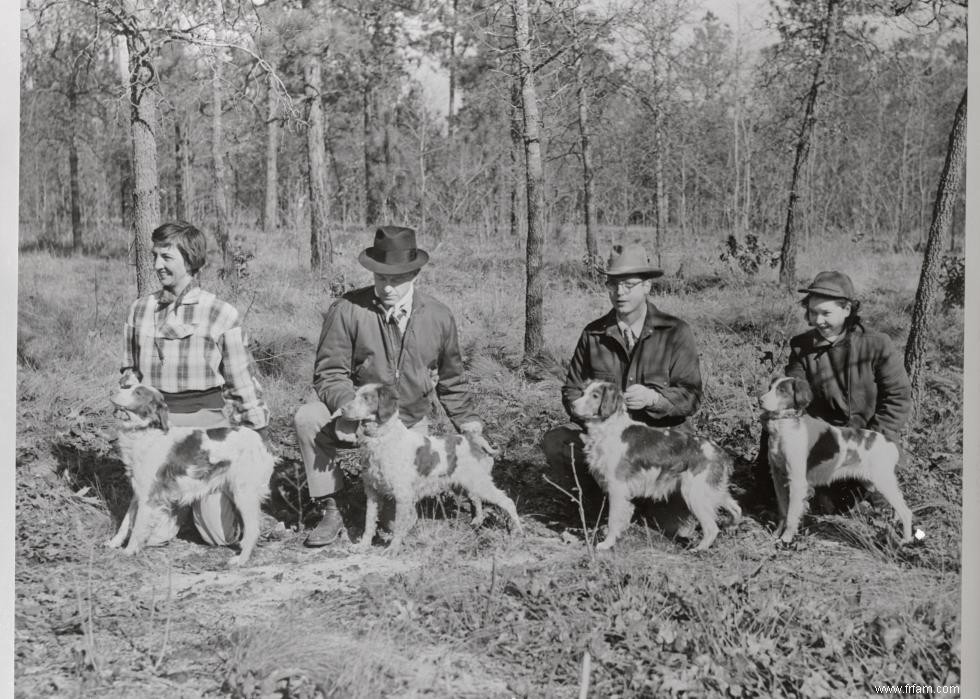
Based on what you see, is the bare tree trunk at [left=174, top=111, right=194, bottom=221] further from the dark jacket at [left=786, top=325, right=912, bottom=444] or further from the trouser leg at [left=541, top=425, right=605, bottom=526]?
the dark jacket at [left=786, top=325, right=912, bottom=444]

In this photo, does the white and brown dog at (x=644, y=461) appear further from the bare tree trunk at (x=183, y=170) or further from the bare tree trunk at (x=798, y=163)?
the bare tree trunk at (x=183, y=170)

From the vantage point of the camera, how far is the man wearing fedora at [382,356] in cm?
410

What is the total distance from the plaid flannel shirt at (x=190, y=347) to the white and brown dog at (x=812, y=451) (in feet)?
8.28

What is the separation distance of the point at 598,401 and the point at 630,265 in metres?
0.70

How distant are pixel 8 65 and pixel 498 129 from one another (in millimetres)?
5622

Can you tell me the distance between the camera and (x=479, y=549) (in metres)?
3.97

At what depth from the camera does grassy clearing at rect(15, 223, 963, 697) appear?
3.11m

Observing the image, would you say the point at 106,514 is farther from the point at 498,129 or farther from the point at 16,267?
the point at 498,129

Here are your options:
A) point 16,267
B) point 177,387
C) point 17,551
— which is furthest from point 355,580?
point 16,267

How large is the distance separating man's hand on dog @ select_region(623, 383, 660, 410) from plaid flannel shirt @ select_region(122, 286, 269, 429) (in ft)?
5.98

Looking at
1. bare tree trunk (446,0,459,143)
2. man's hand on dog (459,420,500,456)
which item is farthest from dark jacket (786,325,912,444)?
bare tree trunk (446,0,459,143)

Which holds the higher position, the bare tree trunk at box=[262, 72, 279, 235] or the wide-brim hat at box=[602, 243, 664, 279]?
the bare tree trunk at box=[262, 72, 279, 235]

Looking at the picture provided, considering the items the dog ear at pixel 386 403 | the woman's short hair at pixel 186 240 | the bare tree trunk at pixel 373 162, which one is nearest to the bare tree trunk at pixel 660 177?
the bare tree trunk at pixel 373 162

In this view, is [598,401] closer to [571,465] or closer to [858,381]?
[571,465]
